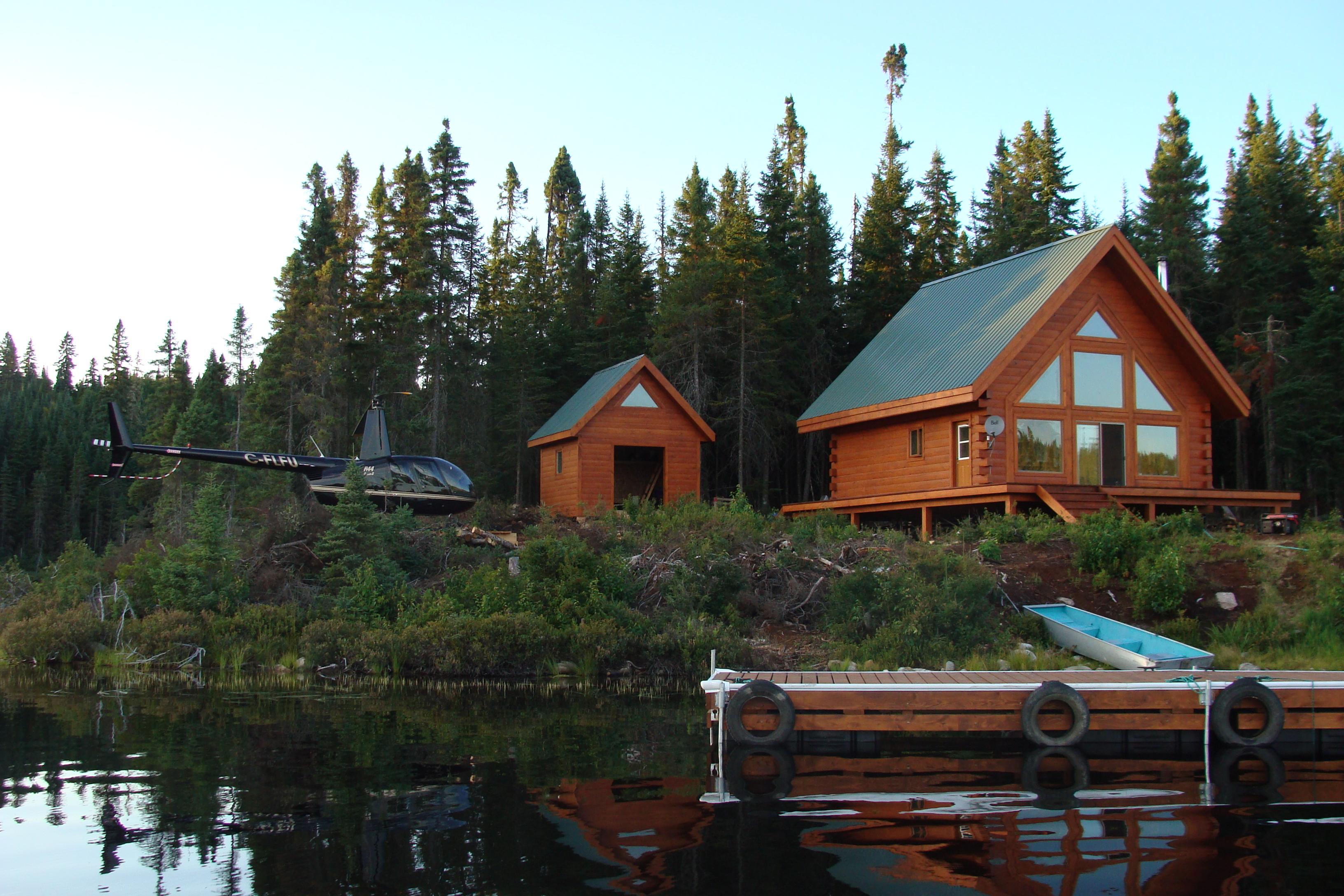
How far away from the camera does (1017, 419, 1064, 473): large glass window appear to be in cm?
2408

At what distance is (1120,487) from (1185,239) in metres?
21.2

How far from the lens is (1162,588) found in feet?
57.9

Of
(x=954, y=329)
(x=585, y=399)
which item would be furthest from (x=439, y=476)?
(x=954, y=329)

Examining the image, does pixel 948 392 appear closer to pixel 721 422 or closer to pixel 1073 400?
pixel 1073 400

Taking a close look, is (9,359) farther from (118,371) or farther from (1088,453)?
(1088,453)

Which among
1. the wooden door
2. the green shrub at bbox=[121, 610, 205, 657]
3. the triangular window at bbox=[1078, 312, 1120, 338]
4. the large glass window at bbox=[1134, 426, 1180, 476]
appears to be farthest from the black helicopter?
the large glass window at bbox=[1134, 426, 1180, 476]

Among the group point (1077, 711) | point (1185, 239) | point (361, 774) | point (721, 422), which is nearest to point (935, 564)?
point (1077, 711)

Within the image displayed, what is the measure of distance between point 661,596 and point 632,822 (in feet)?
38.6

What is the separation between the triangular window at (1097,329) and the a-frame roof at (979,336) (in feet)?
3.51

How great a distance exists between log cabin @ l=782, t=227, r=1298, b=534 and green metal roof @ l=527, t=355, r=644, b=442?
686 cm

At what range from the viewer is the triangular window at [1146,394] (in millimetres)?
25266

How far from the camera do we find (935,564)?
18172mm

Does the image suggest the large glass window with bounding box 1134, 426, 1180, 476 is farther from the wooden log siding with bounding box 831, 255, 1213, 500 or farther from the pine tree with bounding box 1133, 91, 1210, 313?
the pine tree with bounding box 1133, 91, 1210, 313

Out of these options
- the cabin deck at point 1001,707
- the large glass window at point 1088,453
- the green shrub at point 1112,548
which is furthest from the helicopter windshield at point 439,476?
the cabin deck at point 1001,707
